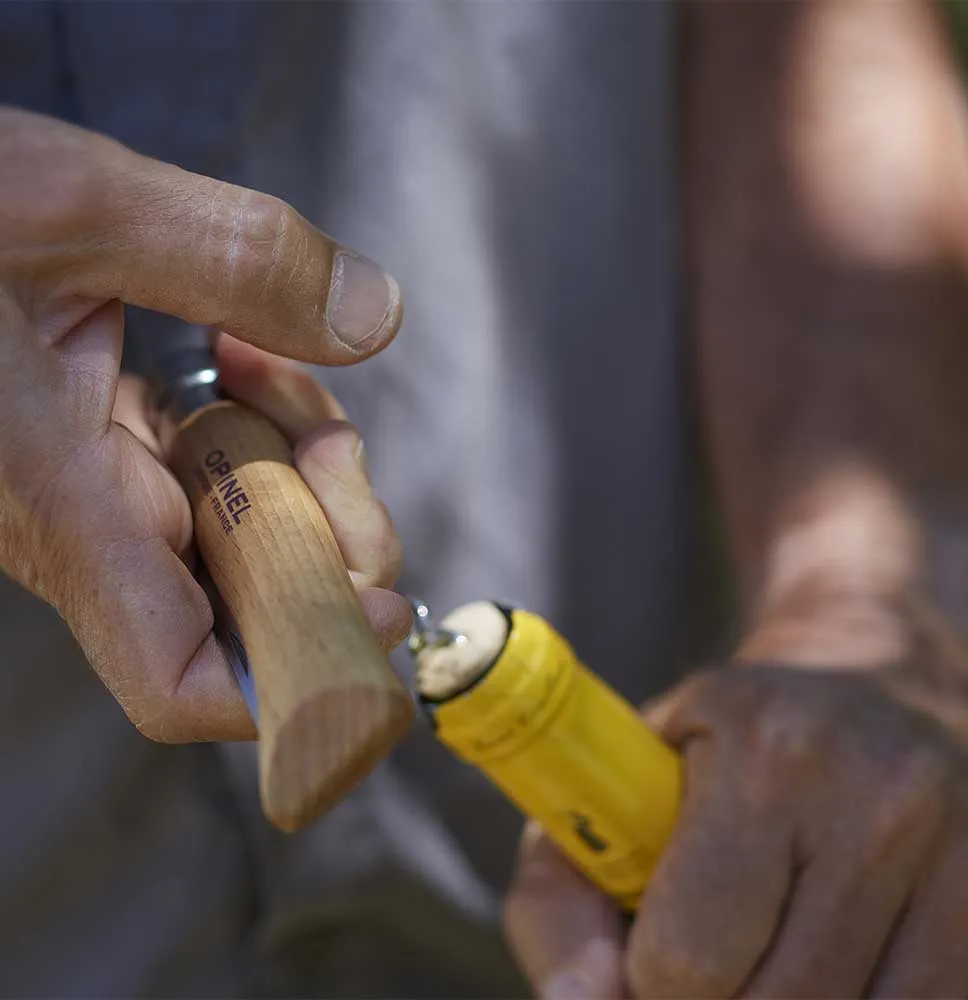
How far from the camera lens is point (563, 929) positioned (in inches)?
20.6

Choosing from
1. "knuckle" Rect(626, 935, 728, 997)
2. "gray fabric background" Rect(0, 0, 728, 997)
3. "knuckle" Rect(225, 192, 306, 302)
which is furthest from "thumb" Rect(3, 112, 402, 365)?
"knuckle" Rect(626, 935, 728, 997)

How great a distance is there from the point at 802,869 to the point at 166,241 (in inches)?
13.8

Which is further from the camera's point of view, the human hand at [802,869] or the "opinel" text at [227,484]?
the human hand at [802,869]

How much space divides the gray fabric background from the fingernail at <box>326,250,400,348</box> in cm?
17

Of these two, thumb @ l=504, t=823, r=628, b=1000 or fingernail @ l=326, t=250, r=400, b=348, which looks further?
thumb @ l=504, t=823, r=628, b=1000

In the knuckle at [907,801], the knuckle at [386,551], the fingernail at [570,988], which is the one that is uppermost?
the knuckle at [386,551]

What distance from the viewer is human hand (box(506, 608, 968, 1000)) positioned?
482mm

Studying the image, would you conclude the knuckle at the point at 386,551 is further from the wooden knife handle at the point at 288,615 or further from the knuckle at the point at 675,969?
the knuckle at the point at 675,969

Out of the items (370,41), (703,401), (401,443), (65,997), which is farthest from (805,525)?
(65,997)

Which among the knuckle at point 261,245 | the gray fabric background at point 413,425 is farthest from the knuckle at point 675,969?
the knuckle at point 261,245

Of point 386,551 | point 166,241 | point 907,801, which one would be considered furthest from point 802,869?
point 166,241

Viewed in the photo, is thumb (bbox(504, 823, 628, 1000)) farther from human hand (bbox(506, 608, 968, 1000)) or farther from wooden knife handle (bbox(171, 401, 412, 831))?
wooden knife handle (bbox(171, 401, 412, 831))

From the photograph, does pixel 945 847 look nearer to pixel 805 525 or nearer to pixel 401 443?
pixel 805 525

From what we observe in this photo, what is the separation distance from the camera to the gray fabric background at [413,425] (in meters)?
0.56
